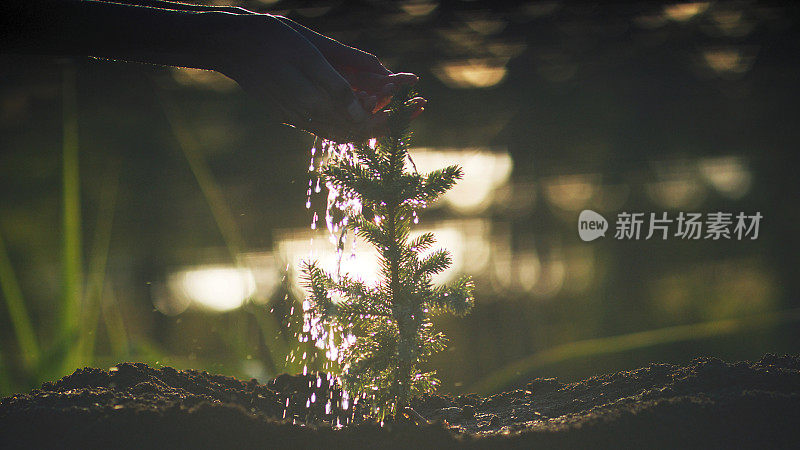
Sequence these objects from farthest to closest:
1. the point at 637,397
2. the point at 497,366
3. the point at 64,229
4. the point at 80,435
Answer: the point at 64,229 < the point at 497,366 < the point at 637,397 < the point at 80,435

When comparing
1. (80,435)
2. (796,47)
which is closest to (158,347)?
(80,435)

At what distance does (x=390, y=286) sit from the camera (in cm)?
188

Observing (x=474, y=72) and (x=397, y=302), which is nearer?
(x=397, y=302)

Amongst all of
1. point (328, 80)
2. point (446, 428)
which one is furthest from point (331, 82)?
point (446, 428)

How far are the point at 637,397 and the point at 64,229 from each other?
290 centimetres

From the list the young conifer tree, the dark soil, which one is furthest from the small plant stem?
the dark soil

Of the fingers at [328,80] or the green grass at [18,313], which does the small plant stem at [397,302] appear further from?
Result: the green grass at [18,313]

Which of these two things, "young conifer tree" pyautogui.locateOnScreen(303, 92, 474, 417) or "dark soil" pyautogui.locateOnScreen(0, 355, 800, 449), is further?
"young conifer tree" pyautogui.locateOnScreen(303, 92, 474, 417)

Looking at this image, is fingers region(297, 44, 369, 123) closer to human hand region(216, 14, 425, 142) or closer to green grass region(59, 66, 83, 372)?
human hand region(216, 14, 425, 142)

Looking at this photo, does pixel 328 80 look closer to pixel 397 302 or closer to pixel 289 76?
pixel 289 76

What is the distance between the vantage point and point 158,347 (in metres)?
3.01

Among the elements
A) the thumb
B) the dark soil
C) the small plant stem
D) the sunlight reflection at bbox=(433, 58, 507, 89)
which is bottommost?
the dark soil

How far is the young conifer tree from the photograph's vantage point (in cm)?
178

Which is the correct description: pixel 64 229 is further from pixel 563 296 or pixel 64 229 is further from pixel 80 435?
pixel 563 296
